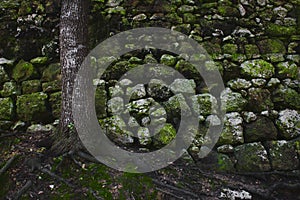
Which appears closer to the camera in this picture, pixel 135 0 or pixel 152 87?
pixel 152 87

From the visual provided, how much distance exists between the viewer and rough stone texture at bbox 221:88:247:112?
285 centimetres

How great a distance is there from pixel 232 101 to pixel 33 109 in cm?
208

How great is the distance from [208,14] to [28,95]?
2184 millimetres

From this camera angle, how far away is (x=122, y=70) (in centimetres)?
302

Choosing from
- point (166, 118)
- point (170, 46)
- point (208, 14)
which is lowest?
point (166, 118)

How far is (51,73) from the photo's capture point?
3.16 meters

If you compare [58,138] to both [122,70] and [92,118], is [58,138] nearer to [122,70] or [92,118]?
[92,118]

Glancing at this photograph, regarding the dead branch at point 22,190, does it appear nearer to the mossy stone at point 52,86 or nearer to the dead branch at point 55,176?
the dead branch at point 55,176

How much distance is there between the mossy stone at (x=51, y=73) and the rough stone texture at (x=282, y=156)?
232cm

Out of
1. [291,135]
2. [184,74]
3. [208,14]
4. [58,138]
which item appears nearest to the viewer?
[58,138]

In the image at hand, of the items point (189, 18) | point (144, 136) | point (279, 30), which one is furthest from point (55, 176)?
point (279, 30)

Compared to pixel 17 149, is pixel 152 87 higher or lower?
higher

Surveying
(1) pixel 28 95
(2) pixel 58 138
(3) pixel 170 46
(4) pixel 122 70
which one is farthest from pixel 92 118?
(3) pixel 170 46

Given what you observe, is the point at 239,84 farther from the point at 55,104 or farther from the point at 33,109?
the point at 33,109
